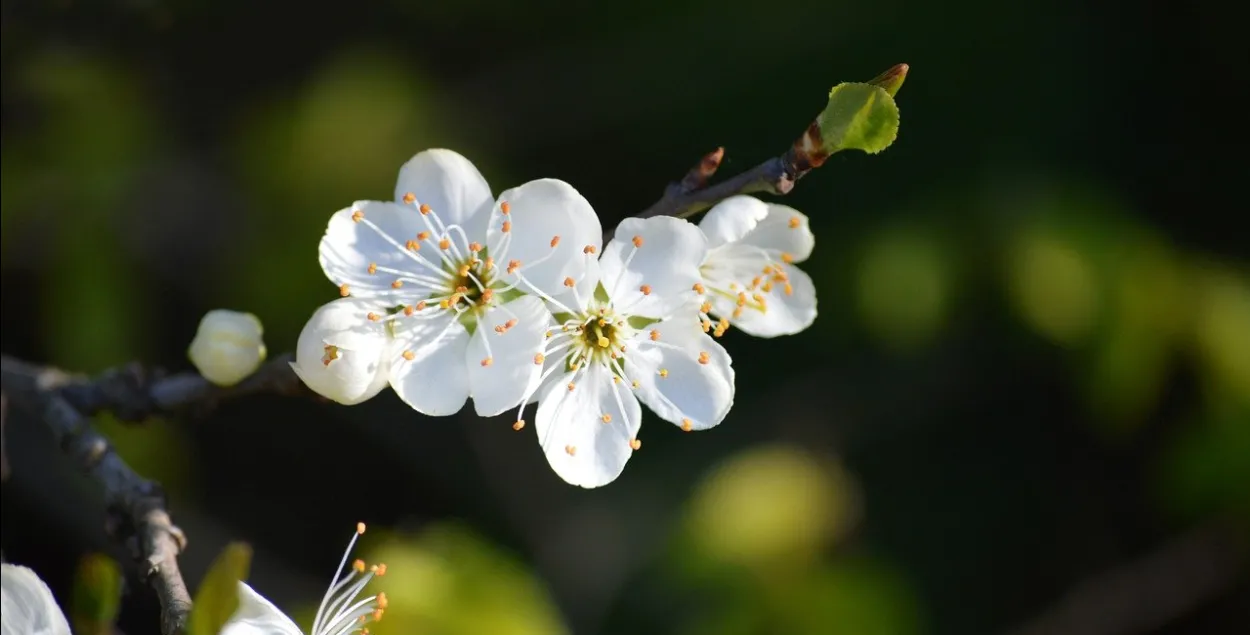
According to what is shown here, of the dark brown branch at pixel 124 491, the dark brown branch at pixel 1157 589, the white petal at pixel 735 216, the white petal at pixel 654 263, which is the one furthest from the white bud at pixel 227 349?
the dark brown branch at pixel 1157 589

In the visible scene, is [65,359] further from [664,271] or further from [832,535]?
[832,535]

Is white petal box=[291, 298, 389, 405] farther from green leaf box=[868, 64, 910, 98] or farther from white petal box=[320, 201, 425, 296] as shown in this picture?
green leaf box=[868, 64, 910, 98]

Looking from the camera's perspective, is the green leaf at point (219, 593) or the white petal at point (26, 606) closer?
the green leaf at point (219, 593)

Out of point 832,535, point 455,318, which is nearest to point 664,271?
point 455,318

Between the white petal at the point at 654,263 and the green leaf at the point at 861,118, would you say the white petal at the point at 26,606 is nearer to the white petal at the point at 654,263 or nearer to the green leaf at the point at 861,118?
the white petal at the point at 654,263

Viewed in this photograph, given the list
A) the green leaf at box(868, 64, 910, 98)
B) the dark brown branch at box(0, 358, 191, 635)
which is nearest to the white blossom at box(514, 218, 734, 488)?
the green leaf at box(868, 64, 910, 98)

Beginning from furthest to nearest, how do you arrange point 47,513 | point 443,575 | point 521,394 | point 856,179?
1. point 856,179
2. point 47,513
3. point 443,575
4. point 521,394
